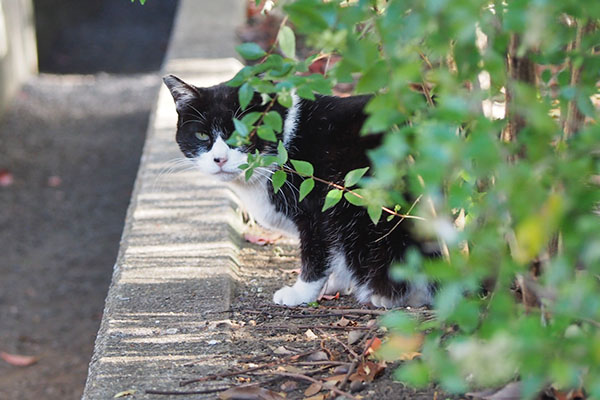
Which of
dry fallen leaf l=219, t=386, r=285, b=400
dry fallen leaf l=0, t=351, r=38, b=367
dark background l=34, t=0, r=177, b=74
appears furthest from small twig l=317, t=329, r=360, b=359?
dark background l=34, t=0, r=177, b=74

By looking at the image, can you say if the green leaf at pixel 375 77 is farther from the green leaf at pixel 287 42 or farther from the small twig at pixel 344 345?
the small twig at pixel 344 345

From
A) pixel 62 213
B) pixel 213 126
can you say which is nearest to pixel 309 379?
pixel 213 126

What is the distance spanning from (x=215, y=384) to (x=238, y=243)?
1172 millimetres

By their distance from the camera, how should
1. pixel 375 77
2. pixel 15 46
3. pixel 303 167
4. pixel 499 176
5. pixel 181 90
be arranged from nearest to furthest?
pixel 499 176 → pixel 375 77 → pixel 303 167 → pixel 181 90 → pixel 15 46

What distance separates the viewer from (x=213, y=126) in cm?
255

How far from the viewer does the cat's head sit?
253 cm

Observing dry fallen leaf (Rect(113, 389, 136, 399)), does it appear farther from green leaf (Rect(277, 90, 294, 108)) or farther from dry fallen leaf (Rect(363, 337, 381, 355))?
green leaf (Rect(277, 90, 294, 108))

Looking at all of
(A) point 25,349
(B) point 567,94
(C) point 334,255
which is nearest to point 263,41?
(A) point 25,349

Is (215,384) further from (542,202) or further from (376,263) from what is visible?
(542,202)

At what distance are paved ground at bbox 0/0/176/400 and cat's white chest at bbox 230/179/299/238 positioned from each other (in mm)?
1452

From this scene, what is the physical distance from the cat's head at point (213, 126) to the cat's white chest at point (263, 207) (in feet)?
0.28

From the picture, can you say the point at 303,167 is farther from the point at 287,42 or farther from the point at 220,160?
the point at 220,160

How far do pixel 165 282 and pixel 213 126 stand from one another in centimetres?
54

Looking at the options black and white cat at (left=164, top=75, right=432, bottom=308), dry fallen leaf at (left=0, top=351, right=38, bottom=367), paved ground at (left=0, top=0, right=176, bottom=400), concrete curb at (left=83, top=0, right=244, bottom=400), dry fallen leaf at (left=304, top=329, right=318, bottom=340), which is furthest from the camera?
paved ground at (left=0, top=0, right=176, bottom=400)
